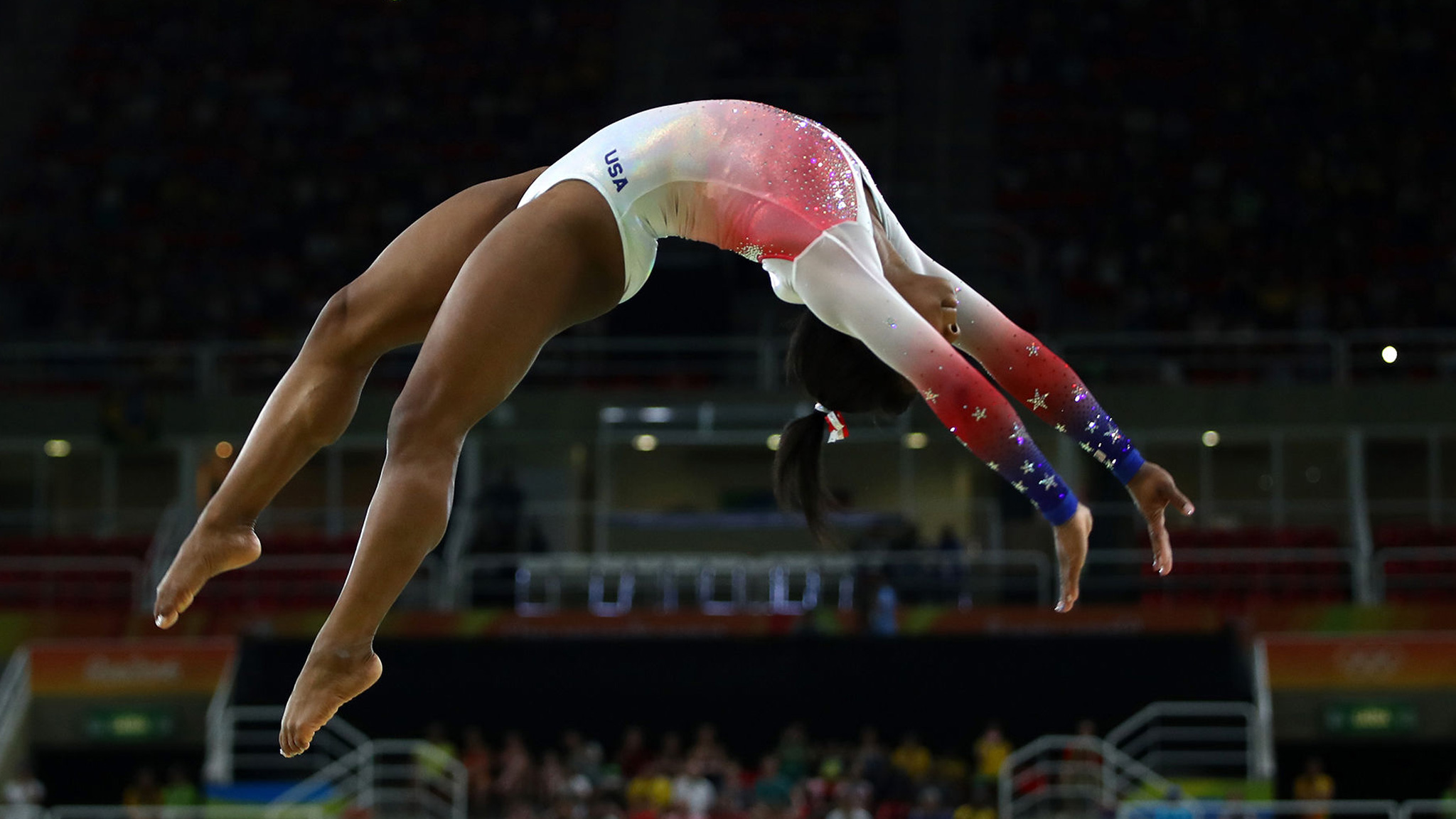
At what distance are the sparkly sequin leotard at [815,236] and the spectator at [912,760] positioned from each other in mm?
10232

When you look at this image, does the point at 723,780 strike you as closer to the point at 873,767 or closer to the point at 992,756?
the point at 873,767

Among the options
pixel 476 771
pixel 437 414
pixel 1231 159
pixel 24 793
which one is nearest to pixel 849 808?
pixel 476 771

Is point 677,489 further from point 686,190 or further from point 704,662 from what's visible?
point 686,190

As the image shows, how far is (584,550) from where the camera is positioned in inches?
776

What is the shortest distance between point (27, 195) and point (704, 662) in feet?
38.3

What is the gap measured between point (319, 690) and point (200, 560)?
2.18 feet

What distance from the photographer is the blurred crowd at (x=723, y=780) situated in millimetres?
13148

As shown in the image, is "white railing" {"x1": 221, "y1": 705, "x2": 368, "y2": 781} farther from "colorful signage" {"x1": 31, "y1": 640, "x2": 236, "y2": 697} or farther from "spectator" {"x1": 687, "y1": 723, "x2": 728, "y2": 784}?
"spectator" {"x1": 687, "y1": 723, "x2": 728, "y2": 784}

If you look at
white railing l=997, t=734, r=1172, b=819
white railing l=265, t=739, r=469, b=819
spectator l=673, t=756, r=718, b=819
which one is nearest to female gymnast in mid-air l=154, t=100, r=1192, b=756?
spectator l=673, t=756, r=718, b=819

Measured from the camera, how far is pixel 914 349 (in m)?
3.43

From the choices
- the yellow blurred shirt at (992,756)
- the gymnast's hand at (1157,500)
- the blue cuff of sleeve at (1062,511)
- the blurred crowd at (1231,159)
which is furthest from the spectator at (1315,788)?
the blue cuff of sleeve at (1062,511)

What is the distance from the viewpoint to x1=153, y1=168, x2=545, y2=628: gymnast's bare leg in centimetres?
386

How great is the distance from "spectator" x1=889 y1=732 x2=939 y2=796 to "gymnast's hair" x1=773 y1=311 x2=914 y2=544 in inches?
398

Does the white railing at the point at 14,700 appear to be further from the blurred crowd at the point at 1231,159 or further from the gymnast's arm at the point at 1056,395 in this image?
the gymnast's arm at the point at 1056,395
